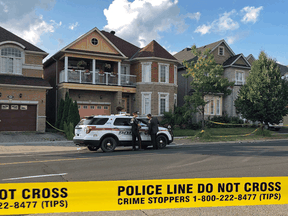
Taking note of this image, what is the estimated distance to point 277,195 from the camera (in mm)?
4113

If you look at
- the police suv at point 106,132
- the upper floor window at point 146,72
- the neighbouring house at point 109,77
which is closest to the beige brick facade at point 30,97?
the neighbouring house at point 109,77

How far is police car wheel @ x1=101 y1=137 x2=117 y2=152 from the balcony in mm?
12100

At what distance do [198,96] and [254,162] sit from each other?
39.5 feet

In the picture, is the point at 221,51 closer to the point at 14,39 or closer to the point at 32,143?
the point at 14,39

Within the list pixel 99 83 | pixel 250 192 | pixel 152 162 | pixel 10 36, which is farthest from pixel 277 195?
pixel 10 36

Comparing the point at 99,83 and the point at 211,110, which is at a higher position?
the point at 99,83

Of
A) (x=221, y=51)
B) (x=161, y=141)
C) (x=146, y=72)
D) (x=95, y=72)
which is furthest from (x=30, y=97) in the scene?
(x=221, y=51)

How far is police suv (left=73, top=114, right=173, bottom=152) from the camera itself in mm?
12945

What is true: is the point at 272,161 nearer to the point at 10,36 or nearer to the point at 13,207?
the point at 13,207

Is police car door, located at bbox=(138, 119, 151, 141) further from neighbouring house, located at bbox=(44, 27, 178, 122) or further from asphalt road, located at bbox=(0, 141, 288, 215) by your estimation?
neighbouring house, located at bbox=(44, 27, 178, 122)

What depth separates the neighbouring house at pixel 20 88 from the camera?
71.5 feet

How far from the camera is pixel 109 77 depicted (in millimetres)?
26500

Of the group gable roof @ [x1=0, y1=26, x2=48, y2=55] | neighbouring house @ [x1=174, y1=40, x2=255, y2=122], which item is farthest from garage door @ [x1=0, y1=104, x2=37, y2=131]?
neighbouring house @ [x1=174, y1=40, x2=255, y2=122]

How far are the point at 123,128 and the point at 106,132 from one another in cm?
92
